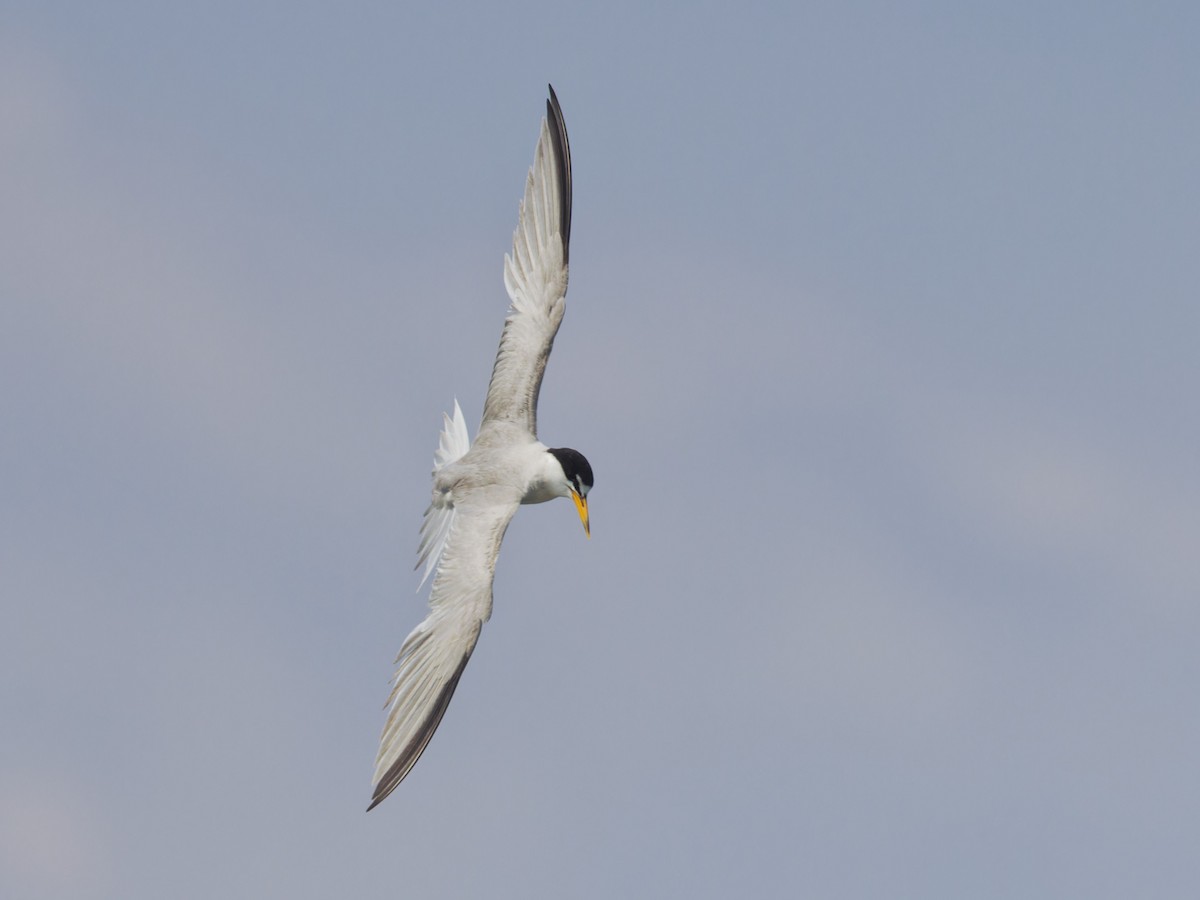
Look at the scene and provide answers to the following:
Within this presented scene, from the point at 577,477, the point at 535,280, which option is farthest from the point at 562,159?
the point at 577,477

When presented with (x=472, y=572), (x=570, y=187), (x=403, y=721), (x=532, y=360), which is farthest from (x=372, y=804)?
(x=570, y=187)

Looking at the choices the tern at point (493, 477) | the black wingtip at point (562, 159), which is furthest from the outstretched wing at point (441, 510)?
the black wingtip at point (562, 159)

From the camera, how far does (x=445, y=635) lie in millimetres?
12633

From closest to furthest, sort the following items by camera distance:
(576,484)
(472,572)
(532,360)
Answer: (472,572) < (576,484) < (532,360)

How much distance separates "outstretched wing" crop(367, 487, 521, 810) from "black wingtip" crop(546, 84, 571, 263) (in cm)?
290

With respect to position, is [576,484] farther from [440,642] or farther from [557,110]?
[557,110]

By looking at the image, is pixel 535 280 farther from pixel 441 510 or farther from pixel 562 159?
pixel 441 510

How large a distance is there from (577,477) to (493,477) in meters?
0.75

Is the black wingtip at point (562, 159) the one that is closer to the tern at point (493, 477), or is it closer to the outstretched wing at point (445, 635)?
the tern at point (493, 477)

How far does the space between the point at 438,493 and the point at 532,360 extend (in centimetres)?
159

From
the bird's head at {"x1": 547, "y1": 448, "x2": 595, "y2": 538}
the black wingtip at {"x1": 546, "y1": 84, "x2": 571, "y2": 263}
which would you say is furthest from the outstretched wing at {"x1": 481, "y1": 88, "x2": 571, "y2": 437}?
the bird's head at {"x1": 547, "y1": 448, "x2": 595, "y2": 538}

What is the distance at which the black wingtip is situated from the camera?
14633mm

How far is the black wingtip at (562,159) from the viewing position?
14633mm

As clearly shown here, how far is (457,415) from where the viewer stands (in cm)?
1576
